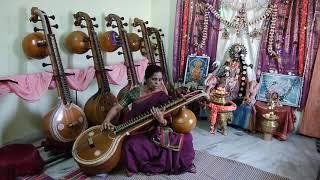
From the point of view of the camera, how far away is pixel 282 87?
359 centimetres

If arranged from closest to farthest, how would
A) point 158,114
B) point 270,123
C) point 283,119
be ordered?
point 158,114
point 270,123
point 283,119

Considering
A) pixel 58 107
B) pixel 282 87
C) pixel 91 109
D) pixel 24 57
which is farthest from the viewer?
pixel 282 87

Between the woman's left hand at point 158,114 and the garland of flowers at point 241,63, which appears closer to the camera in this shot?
the woman's left hand at point 158,114

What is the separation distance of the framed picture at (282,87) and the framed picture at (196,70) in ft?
2.53

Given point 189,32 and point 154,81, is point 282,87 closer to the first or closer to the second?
point 189,32

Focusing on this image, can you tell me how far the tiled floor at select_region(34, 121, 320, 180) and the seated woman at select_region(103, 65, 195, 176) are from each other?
1.80 feet

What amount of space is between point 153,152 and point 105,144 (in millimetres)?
413

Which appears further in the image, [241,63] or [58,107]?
[241,63]

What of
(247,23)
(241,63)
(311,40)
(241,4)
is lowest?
(241,63)

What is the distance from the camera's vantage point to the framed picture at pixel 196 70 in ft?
13.5

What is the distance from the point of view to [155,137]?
2525 mm

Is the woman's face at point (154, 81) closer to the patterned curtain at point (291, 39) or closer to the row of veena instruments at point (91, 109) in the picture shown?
the row of veena instruments at point (91, 109)

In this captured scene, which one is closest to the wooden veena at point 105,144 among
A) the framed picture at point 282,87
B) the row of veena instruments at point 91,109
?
the row of veena instruments at point 91,109

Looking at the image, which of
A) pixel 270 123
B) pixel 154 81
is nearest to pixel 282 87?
pixel 270 123
